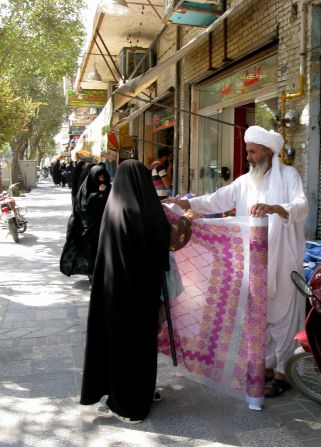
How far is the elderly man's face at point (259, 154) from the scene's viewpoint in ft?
11.1

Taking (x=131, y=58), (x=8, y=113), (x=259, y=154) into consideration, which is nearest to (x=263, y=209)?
(x=259, y=154)

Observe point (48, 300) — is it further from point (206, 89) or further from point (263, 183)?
point (206, 89)

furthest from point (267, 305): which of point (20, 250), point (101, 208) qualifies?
point (20, 250)

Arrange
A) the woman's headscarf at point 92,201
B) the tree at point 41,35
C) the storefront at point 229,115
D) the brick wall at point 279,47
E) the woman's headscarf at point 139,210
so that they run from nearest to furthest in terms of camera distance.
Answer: the woman's headscarf at point 139,210 < the brick wall at point 279,47 < the woman's headscarf at point 92,201 < the storefront at point 229,115 < the tree at point 41,35

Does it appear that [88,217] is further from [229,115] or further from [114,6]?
[114,6]

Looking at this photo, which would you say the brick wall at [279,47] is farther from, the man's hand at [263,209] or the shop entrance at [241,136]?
the man's hand at [263,209]

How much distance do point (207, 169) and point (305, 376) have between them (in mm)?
6974

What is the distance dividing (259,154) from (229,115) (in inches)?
228

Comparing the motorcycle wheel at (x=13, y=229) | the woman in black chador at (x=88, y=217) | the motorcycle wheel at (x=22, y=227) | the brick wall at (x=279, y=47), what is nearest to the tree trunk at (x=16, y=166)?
the motorcycle wheel at (x=22, y=227)

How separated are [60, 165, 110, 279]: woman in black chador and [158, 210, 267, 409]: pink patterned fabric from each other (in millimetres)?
2923

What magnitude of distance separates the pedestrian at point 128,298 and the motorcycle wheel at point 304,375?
0.97 m

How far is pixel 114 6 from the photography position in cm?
834

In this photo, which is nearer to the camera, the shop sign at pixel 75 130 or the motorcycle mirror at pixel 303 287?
the motorcycle mirror at pixel 303 287

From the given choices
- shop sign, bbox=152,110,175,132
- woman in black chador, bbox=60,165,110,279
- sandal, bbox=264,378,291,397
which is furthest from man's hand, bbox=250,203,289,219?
shop sign, bbox=152,110,175,132
